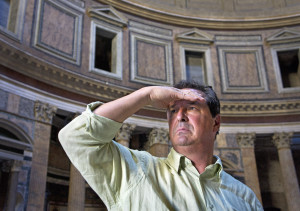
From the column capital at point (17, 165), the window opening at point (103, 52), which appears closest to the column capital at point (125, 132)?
the window opening at point (103, 52)

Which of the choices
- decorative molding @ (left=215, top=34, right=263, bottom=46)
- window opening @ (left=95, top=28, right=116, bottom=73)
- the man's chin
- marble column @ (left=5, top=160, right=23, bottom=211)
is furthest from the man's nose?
decorative molding @ (left=215, top=34, right=263, bottom=46)

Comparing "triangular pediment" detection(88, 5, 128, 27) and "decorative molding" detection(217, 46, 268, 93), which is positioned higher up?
"triangular pediment" detection(88, 5, 128, 27)

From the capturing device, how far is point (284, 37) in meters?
14.5

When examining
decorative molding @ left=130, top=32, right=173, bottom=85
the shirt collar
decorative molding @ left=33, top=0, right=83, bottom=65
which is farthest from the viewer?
decorative molding @ left=130, top=32, right=173, bottom=85

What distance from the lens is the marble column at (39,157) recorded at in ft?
29.7

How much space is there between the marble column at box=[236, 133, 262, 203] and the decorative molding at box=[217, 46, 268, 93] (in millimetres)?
2045

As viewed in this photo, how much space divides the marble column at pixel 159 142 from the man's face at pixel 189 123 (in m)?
10.3

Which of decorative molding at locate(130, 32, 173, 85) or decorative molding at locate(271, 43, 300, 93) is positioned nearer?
decorative molding at locate(130, 32, 173, 85)

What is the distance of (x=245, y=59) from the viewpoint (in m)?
14.6

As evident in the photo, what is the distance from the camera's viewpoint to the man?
1580 mm

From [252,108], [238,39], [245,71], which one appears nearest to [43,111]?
[252,108]

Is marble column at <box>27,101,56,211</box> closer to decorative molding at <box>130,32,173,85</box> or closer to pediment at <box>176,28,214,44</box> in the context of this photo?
decorative molding at <box>130,32,173,85</box>

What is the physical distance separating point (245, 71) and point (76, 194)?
8886 mm

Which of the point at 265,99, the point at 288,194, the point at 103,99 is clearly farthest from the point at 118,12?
the point at 288,194
